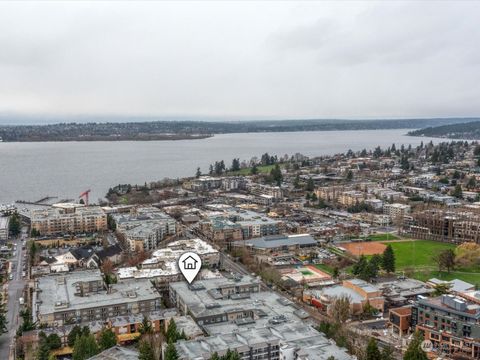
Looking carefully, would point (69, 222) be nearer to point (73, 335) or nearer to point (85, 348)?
point (73, 335)

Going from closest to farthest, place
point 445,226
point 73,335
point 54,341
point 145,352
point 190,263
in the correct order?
point 145,352 → point 54,341 → point 73,335 → point 190,263 → point 445,226

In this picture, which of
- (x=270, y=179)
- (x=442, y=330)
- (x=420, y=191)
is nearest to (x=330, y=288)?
(x=442, y=330)

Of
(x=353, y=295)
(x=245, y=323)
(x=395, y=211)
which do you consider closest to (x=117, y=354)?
(x=245, y=323)

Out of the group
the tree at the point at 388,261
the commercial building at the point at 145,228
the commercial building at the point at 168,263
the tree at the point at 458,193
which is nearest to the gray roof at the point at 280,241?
the commercial building at the point at 168,263

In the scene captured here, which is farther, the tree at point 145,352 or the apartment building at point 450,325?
the apartment building at point 450,325

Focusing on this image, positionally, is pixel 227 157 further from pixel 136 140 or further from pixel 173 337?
pixel 173 337

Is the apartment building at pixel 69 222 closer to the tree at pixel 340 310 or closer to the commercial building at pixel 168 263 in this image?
the commercial building at pixel 168 263
